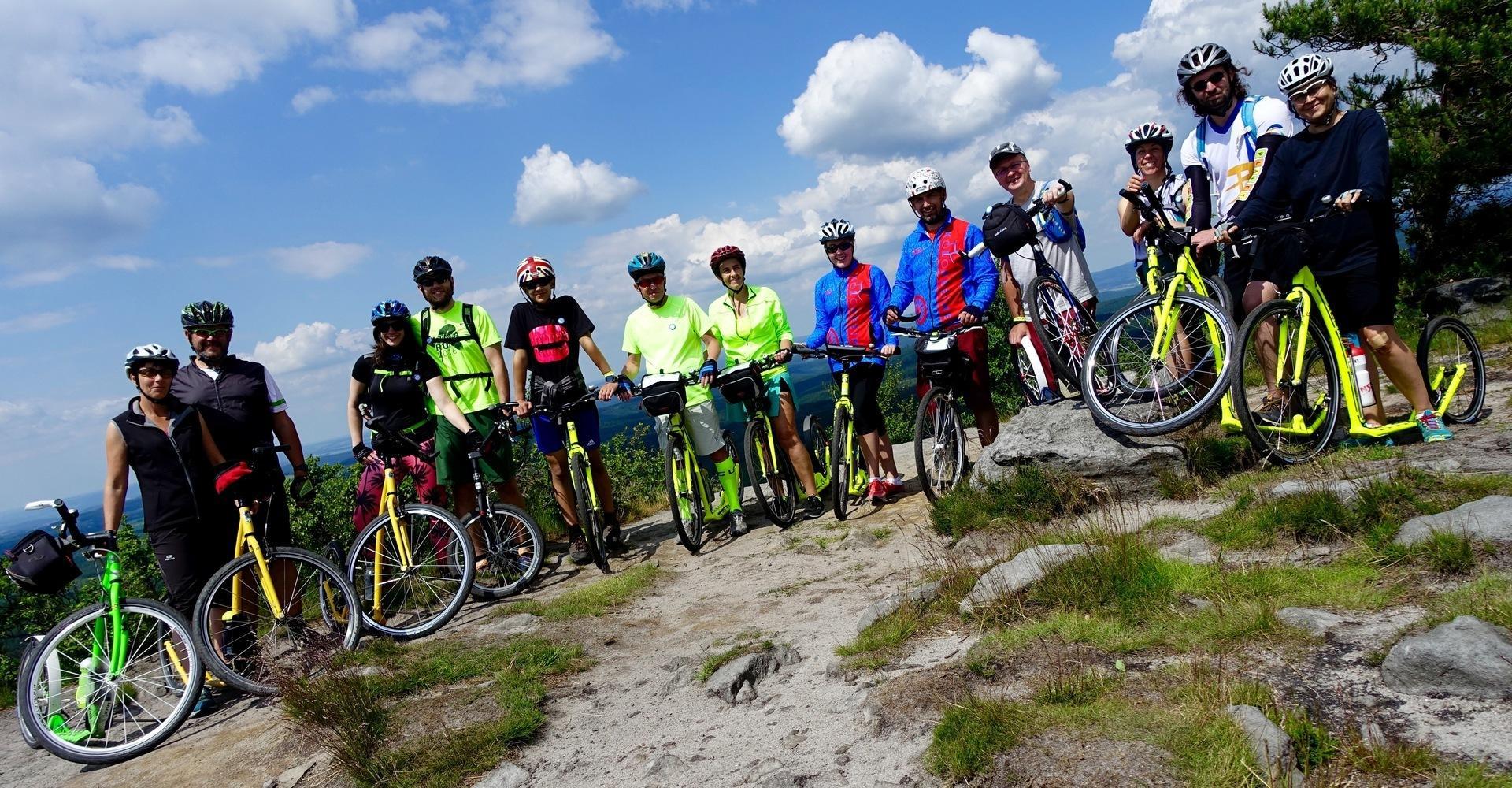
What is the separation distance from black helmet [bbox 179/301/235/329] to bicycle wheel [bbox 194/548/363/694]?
181cm

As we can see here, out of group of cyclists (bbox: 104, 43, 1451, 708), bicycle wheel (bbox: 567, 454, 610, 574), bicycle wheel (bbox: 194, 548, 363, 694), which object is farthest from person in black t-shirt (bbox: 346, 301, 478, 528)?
bicycle wheel (bbox: 194, 548, 363, 694)

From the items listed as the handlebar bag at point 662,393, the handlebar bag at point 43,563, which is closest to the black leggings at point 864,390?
the handlebar bag at point 662,393

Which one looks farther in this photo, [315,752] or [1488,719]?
[315,752]

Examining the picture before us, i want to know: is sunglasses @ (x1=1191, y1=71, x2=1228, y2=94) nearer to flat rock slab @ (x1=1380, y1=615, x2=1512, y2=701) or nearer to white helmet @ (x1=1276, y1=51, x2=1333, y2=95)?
white helmet @ (x1=1276, y1=51, x2=1333, y2=95)

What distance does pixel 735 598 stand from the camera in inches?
238

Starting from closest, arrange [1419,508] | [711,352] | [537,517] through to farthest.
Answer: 1. [1419,508]
2. [711,352]
3. [537,517]

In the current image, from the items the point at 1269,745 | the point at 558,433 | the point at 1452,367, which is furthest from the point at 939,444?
the point at 1269,745

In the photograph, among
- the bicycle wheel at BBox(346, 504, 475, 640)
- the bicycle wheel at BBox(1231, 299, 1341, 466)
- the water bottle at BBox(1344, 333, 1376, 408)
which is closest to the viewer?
the bicycle wheel at BBox(1231, 299, 1341, 466)

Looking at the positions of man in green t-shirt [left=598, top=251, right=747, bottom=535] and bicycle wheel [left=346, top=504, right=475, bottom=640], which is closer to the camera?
bicycle wheel [left=346, top=504, right=475, bottom=640]

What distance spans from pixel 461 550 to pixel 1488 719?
19.8 ft

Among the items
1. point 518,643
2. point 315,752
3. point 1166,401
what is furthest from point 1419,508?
point 315,752

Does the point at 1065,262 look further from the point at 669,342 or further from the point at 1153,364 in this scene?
the point at 669,342

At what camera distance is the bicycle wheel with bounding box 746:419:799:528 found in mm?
7906

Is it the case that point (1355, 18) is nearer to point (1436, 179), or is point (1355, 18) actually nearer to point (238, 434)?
point (1436, 179)
